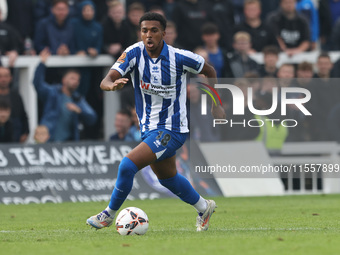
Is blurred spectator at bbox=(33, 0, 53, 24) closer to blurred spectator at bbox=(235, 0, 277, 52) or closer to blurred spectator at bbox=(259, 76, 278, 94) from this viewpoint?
blurred spectator at bbox=(235, 0, 277, 52)

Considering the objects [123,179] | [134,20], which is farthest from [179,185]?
[134,20]

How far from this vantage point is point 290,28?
58.8ft

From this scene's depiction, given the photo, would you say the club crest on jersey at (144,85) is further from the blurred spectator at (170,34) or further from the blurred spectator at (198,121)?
the blurred spectator at (198,121)

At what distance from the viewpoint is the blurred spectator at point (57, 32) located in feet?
54.4

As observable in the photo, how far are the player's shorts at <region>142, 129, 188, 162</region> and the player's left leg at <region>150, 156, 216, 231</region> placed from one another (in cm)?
16

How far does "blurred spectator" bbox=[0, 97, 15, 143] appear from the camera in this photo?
605 inches

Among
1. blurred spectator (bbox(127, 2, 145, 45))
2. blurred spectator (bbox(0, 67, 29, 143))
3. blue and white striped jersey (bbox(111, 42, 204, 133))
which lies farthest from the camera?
blurred spectator (bbox(127, 2, 145, 45))

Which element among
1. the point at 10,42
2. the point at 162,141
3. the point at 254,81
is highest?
the point at 10,42

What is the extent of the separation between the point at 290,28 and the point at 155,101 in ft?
30.6

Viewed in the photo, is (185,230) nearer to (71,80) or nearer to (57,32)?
(71,80)

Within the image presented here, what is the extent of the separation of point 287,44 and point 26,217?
8.29 meters

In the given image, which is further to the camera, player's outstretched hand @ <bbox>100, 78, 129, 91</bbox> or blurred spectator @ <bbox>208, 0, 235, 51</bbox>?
blurred spectator @ <bbox>208, 0, 235, 51</bbox>

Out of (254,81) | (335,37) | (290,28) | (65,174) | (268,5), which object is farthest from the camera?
(268,5)

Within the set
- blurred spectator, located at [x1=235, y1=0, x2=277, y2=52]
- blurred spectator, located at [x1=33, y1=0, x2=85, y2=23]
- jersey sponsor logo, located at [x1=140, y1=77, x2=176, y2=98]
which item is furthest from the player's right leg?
blurred spectator, located at [x1=235, y1=0, x2=277, y2=52]
